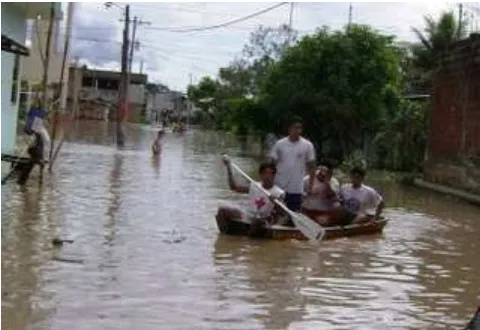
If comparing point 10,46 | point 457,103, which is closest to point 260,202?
point 10,46

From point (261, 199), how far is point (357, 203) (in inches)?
79.2

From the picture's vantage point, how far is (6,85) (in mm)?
19422

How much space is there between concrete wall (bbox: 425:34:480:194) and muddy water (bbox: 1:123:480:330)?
673 cm

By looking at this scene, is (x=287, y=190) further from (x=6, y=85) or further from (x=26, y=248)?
(x=6, y=85)

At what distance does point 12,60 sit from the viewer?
774 inches

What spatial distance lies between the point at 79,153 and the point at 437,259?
2046cm

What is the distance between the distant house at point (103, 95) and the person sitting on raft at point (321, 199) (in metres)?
75.7

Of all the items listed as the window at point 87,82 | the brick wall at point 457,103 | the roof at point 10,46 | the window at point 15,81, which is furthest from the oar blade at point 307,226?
the window at point 87,82

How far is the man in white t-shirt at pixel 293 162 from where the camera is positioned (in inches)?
461

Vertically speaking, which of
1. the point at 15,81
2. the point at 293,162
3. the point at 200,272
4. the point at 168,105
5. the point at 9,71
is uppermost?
the point at 168,105

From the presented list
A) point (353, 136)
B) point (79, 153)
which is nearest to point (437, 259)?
point (79, 153)

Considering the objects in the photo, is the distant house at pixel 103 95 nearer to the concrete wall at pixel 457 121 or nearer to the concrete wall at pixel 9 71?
the concrete wall at pixel 457 121

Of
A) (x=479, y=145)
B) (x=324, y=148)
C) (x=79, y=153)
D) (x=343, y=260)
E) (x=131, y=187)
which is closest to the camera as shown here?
(x=343, y=260)

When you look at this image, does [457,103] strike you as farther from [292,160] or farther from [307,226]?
[307,226]
